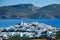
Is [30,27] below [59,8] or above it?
below

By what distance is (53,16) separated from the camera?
16.5 m

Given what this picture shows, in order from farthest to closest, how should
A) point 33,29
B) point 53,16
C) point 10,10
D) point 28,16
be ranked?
point 53,16, point 28,16, point 10,10, point 33,29

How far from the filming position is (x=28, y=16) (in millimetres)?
14617

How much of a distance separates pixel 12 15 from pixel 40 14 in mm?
1892

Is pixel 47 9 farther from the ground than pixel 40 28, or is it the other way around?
pixel 47 9

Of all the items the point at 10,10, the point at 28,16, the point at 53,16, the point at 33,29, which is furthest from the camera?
the point at 53,16

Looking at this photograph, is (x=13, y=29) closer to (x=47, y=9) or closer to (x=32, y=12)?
(x=32, y=12)

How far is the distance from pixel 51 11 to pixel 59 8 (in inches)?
21.3

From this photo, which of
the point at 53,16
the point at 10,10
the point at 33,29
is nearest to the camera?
the point at 33,29

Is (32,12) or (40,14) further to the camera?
(40,14)

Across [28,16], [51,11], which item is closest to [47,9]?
[51,11]

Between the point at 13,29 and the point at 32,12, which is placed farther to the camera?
the point at 32,12

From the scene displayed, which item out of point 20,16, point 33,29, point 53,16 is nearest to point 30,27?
point 33,29

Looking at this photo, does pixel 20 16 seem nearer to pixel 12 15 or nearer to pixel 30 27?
pixel 12 15
